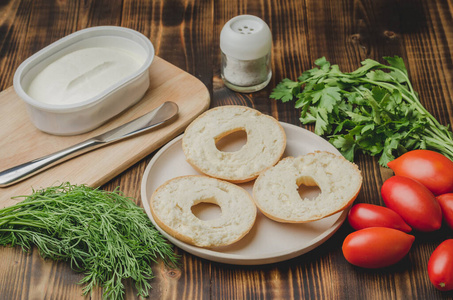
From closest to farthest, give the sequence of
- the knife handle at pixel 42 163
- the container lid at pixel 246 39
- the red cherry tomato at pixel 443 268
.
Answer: the red cherry tomato at pixel 443 268 < the knife handle at pixel 42 163 < the container lid at pixel 246 39

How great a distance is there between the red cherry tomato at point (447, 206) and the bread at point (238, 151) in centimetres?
66

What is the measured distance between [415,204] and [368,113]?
1.79 ft

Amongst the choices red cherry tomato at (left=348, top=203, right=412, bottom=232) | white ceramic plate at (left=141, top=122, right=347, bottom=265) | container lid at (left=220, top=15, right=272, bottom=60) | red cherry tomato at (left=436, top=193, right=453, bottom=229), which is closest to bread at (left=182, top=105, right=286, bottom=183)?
white ceramic plate at (left=141, top=122, right=347, bottom=265)

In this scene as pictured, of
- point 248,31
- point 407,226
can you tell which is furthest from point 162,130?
point 407,226

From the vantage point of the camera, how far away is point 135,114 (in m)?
2.55

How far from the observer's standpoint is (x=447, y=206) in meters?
1.98

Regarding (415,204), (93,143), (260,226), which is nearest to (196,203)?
(260,226)

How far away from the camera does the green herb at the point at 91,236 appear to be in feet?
6.12

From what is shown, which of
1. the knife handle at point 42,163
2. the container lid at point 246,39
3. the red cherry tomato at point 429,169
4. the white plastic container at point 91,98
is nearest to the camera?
the red cherry tomato at point 429,169

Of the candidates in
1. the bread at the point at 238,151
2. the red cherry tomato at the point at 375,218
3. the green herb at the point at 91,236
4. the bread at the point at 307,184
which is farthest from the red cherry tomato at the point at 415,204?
the green herb at the point at 91,236

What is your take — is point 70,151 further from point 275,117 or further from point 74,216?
point 275,117

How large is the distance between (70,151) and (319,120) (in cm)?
112

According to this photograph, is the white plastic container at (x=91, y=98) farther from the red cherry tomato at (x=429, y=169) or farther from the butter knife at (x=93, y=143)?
the red cherry tomato at (x=429, y=169)

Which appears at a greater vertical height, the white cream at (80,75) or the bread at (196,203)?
the white cream at (80,75)
